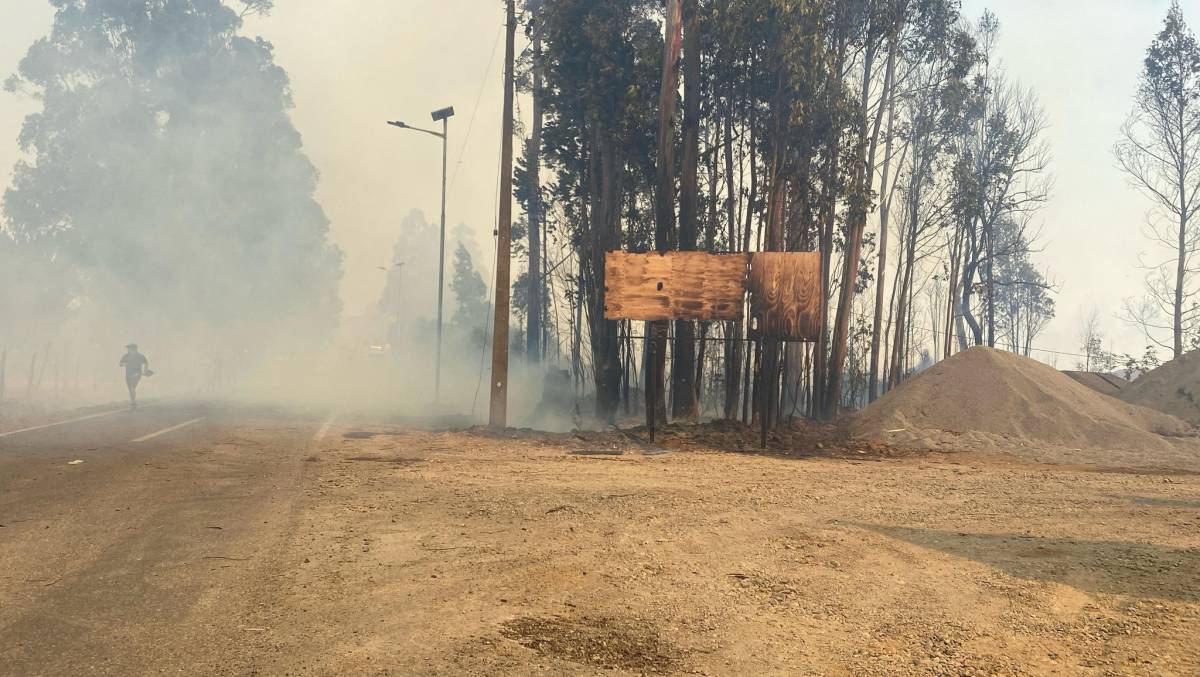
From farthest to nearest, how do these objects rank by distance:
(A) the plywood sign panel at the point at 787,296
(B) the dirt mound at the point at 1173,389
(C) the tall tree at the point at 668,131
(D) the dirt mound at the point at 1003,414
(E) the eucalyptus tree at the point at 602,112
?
(B) the dirt mound at the point at 1173,389, (E) the eucalyptus tree at the point at 602,112, (C) the tall tree at the point at 668,131, (D) the dirt mound at the point at 1003,414, (A) the plywood sign panel at the point at 787,296

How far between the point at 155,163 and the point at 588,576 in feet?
158

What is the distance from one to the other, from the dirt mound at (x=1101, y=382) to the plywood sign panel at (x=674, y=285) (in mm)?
19468

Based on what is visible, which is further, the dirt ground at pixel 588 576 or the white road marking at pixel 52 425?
the white road marking at pixel 52 425

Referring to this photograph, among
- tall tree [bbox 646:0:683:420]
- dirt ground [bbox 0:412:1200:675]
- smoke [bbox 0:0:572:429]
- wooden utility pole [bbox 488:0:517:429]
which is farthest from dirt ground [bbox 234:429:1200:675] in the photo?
smoke [bbox 0:0:572:429]

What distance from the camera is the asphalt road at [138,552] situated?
485cm

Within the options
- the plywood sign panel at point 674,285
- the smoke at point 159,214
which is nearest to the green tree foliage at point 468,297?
the smoke at point 159,214

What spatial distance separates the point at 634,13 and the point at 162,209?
31.7 m

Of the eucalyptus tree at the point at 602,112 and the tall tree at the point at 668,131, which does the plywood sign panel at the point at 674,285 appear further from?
the eucalyptus tree at the point at 602,112

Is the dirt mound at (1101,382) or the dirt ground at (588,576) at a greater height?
the dirt mound at (1101,382)

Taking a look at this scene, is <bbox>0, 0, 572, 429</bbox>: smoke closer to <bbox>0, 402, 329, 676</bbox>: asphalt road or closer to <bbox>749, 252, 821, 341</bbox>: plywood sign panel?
<bbox>749, 252, 821, 341</bbox>: plywood sign panel

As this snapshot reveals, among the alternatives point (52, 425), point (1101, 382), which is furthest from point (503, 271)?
point (1101, 382)

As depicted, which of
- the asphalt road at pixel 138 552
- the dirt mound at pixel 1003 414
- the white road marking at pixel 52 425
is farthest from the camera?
the dirt mound at pixel 1003 414

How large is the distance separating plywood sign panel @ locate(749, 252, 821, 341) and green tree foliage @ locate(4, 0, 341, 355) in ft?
132

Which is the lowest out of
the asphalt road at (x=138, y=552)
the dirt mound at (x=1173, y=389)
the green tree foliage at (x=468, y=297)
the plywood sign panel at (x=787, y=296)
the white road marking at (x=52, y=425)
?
the white road marking at (x=52, y=425)
